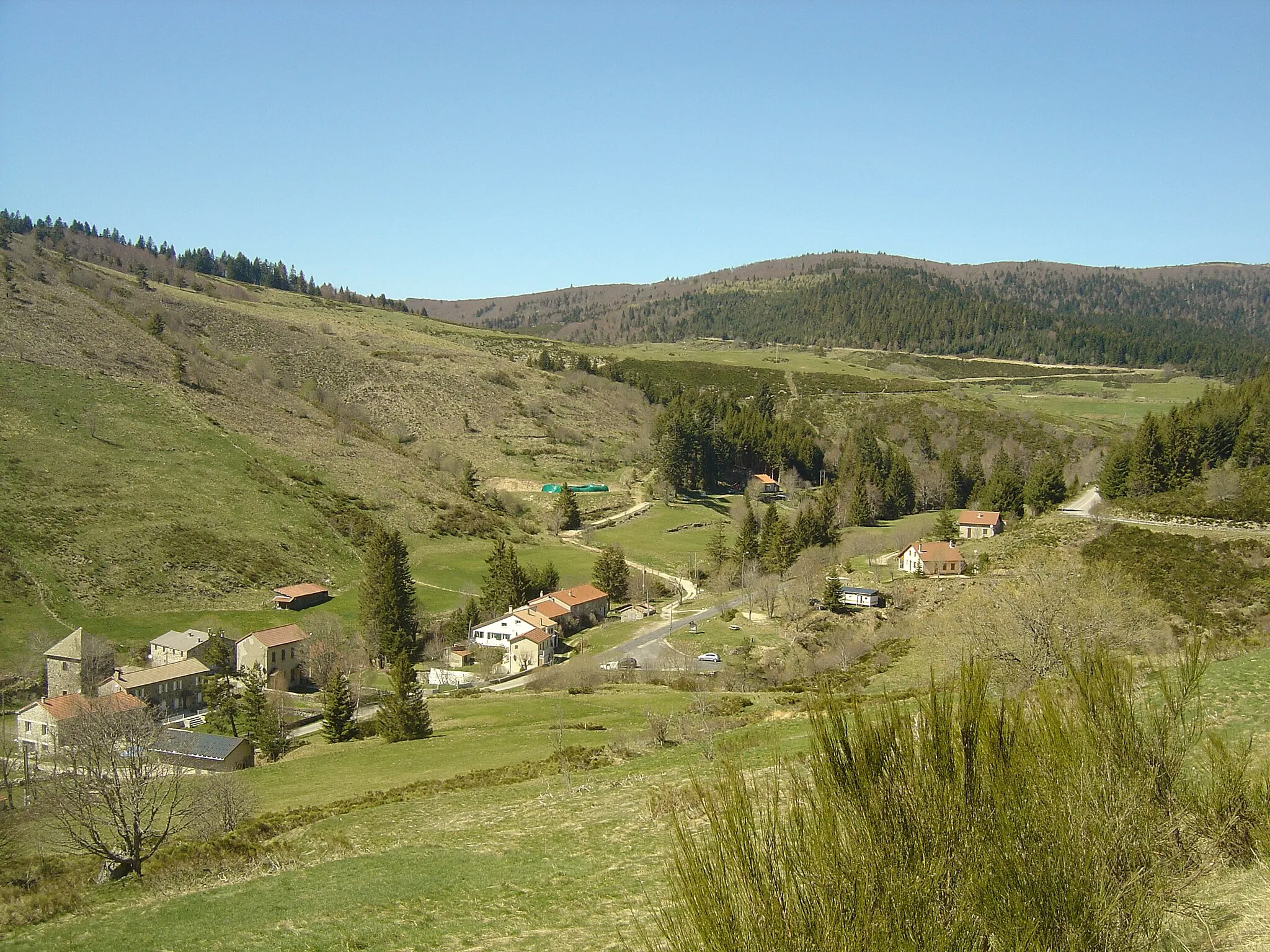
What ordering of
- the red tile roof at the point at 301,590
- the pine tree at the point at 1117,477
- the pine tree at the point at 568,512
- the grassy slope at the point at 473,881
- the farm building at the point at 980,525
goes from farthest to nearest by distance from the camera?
the pine tree at the point at 568,512 → the farm building at the point at 980,525 → the pine tree at the point at 1117,477 → the red tile roof at the point at 301,590 → the grassy slope at the point at 473,881

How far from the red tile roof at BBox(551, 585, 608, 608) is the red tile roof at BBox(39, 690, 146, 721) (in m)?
32.2

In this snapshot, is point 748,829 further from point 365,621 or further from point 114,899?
point 365,621

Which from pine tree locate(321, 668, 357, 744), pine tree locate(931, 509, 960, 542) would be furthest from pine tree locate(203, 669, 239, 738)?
pine tree locate(931, 509, 960, 542)

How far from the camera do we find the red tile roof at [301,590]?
2371 inches

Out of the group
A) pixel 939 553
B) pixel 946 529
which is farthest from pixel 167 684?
pixel 946 529

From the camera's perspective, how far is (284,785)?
2922 cm

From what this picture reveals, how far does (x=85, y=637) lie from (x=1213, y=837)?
54650mm

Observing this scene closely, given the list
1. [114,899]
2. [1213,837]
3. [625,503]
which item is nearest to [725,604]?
[625,503]

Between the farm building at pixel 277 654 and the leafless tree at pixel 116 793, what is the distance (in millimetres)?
20897

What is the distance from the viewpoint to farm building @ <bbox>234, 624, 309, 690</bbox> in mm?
49844

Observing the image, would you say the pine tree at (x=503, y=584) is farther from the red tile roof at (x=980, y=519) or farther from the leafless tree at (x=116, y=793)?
the red tile roof at (x=980, y=519)

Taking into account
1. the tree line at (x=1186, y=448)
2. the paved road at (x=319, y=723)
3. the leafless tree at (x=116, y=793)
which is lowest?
the paved road at (x=319, y=723)

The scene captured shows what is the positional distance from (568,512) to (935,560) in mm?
42421

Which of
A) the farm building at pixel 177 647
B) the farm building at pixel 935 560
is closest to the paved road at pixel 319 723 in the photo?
the farm building at pixel 177 647
